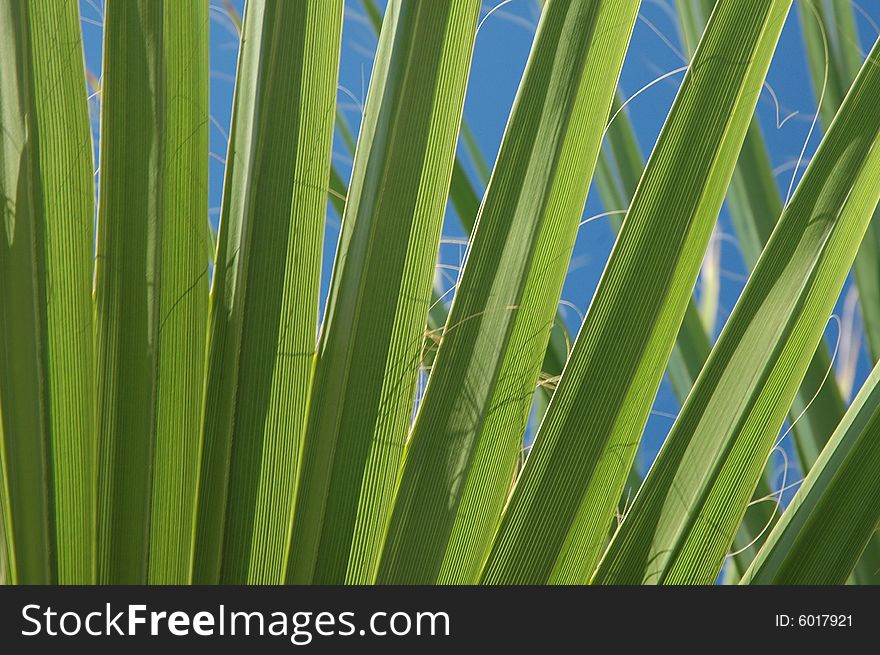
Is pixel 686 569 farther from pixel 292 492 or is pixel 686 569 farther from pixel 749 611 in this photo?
pixel 292 492

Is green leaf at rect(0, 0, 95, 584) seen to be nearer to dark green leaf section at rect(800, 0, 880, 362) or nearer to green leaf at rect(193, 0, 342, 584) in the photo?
green leaf at rect(193, 0, 342, 584)

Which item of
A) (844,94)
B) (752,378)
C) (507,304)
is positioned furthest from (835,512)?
(844,94)

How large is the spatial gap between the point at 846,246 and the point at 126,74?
1.03 feet

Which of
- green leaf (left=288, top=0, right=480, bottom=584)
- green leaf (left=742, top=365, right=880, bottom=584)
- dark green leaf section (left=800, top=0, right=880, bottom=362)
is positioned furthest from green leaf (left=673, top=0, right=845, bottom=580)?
green leaf (left=288, top=0, right=480, bottom=584)

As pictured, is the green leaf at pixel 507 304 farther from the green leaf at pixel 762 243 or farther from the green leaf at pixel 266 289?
the green leaf at pixel 762 243

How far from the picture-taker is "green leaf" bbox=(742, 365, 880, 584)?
0.27m

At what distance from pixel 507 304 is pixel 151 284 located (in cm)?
16

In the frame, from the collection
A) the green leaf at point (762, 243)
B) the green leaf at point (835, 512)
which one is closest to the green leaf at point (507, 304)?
the green leaf at point (835, 512)

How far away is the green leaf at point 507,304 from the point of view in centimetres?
25

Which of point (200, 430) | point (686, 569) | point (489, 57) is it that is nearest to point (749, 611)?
point (686, 569)

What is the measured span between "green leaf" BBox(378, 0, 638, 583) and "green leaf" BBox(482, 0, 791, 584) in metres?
0.02

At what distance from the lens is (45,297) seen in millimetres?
269

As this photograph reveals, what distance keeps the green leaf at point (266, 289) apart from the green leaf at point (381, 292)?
0.01 m

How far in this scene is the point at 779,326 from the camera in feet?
0.89
